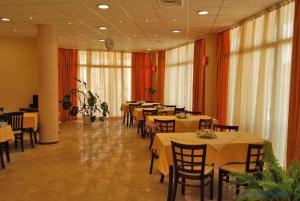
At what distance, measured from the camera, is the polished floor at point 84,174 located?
4.18 m

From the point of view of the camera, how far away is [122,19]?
21.1 ft

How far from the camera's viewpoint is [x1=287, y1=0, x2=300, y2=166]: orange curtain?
14.5 feet

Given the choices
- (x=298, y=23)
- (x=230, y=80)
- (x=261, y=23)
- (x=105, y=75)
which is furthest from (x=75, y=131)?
(x=298, y=23)

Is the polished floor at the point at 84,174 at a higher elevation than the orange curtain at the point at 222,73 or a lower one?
lower

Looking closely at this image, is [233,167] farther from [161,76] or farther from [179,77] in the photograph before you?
[161,76]

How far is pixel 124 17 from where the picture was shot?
245 inches

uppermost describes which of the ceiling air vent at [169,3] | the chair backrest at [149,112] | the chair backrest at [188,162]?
the ceiling air vent at [169,3]

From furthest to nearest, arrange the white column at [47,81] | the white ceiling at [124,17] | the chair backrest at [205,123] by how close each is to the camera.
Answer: the white column at [47,81] → the chair backrest at [205,123] → the white ceiling at [124,17]

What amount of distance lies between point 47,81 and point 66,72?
16.0 feet

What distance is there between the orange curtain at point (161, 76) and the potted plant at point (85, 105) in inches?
108

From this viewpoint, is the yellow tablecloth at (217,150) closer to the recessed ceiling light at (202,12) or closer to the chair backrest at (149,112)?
the recessed ceiling light at (202,12)

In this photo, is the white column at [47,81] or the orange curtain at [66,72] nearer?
the white column at [47,81]

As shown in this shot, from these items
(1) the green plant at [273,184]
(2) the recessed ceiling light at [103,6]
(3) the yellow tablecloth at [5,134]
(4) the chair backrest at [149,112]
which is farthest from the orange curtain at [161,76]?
(1) the green plant at [273,184]

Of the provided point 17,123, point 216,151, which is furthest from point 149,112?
point 216,151
